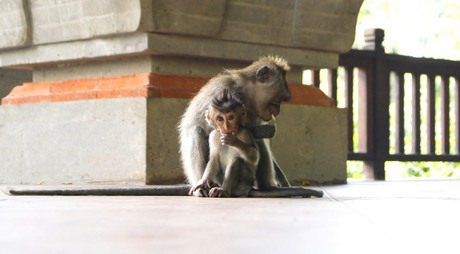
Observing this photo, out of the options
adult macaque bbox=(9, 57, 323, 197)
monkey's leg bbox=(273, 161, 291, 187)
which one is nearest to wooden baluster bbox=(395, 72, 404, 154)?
monkey's leg bbox=(273, 161, 291, 187)

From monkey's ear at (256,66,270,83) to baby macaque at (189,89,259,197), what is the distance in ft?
0.71

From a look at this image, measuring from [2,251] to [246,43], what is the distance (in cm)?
488

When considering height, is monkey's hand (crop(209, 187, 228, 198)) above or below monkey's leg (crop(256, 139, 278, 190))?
below

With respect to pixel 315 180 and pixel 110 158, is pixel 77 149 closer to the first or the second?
pixel 110 158

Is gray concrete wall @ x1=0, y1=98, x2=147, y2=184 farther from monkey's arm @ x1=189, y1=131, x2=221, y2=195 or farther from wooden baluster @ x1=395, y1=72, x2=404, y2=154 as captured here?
wooden baluster @ x1=395, y1=72, x2=404, y2=154

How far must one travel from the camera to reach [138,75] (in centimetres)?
648

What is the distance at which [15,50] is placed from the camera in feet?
24.1

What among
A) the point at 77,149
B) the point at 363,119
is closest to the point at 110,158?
the point at 77,149

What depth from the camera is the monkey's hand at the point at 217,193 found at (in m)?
4.90

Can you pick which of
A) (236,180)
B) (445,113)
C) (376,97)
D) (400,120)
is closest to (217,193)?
(236,180)

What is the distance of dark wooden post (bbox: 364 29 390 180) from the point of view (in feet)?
29.3

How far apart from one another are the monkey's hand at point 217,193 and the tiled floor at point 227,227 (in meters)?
0.58

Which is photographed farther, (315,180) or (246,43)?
(315,180)

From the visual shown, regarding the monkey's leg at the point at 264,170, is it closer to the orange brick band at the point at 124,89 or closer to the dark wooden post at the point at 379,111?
the orange brick band at the point at 124,89
